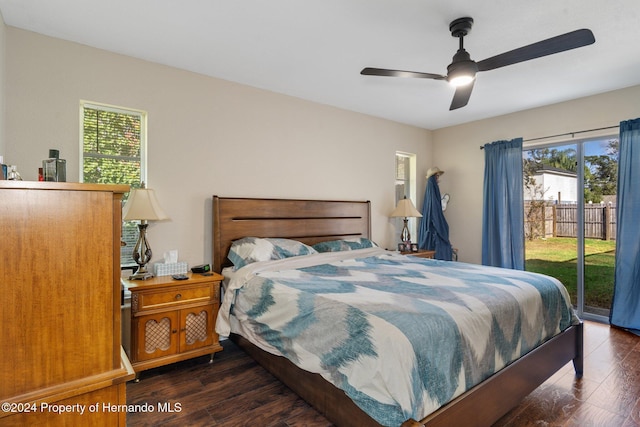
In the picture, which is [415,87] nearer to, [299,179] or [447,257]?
[299,179]

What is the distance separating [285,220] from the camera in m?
3.68

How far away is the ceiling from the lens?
220 centimetres

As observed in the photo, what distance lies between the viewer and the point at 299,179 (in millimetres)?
3947

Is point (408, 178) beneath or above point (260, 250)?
above

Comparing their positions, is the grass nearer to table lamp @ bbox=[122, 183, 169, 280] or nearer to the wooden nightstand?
the wooden nightstand

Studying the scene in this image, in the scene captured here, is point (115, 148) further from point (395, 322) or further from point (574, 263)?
point (574, 263)

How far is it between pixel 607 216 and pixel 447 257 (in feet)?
6.37

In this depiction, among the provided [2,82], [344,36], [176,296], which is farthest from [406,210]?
[2,82]

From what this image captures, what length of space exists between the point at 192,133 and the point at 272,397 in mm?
2449

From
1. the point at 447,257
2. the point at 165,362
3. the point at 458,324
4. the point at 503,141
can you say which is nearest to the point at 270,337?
the point at 165,362

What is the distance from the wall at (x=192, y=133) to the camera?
251cm

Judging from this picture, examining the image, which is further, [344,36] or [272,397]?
[344,36]

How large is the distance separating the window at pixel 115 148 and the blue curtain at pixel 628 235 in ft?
16.4

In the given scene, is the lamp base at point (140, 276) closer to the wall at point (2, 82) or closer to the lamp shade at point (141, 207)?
the lamp shade at point (141, 207)
